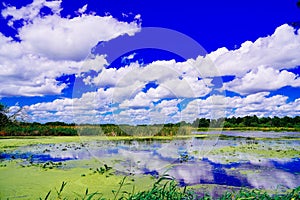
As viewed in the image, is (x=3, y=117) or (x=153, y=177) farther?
(x=3, y=117)

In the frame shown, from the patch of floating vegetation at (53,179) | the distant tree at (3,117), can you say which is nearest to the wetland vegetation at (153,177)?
the patch of floating vegetation at (53,179)

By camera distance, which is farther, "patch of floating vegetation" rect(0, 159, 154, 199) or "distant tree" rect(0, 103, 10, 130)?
"distant tree" rect(0, 103, 10, 130)

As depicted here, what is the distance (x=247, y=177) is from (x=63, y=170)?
10.1 feet

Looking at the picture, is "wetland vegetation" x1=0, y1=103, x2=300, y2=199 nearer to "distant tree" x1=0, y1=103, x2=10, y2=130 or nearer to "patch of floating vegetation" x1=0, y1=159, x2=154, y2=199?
"patch of floating vegetation" x1=0, y1=159, x2=154, y2=199

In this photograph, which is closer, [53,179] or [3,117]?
[53,179]

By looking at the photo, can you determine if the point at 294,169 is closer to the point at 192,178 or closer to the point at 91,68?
the point at 192,178

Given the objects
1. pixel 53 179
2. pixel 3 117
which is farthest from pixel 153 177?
pixel 3 117

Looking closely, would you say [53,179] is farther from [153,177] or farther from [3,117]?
[3,117]

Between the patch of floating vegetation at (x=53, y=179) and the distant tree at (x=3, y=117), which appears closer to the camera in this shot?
the patch of floating vegetation at (x=53, y=179)

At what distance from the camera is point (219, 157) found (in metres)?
7.01

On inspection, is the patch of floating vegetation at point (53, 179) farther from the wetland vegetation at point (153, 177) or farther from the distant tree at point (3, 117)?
the distant tree at point (3, 117)

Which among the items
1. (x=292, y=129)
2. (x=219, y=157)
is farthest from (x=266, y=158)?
(x=292, y=129)

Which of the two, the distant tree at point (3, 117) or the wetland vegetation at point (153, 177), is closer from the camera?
the wetland vegetation at point (153, 177)

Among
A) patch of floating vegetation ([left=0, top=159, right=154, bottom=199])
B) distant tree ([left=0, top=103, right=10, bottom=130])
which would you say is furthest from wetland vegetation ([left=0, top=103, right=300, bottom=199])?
distant tree ([left=0, top=103, right=10, bottom=130])
